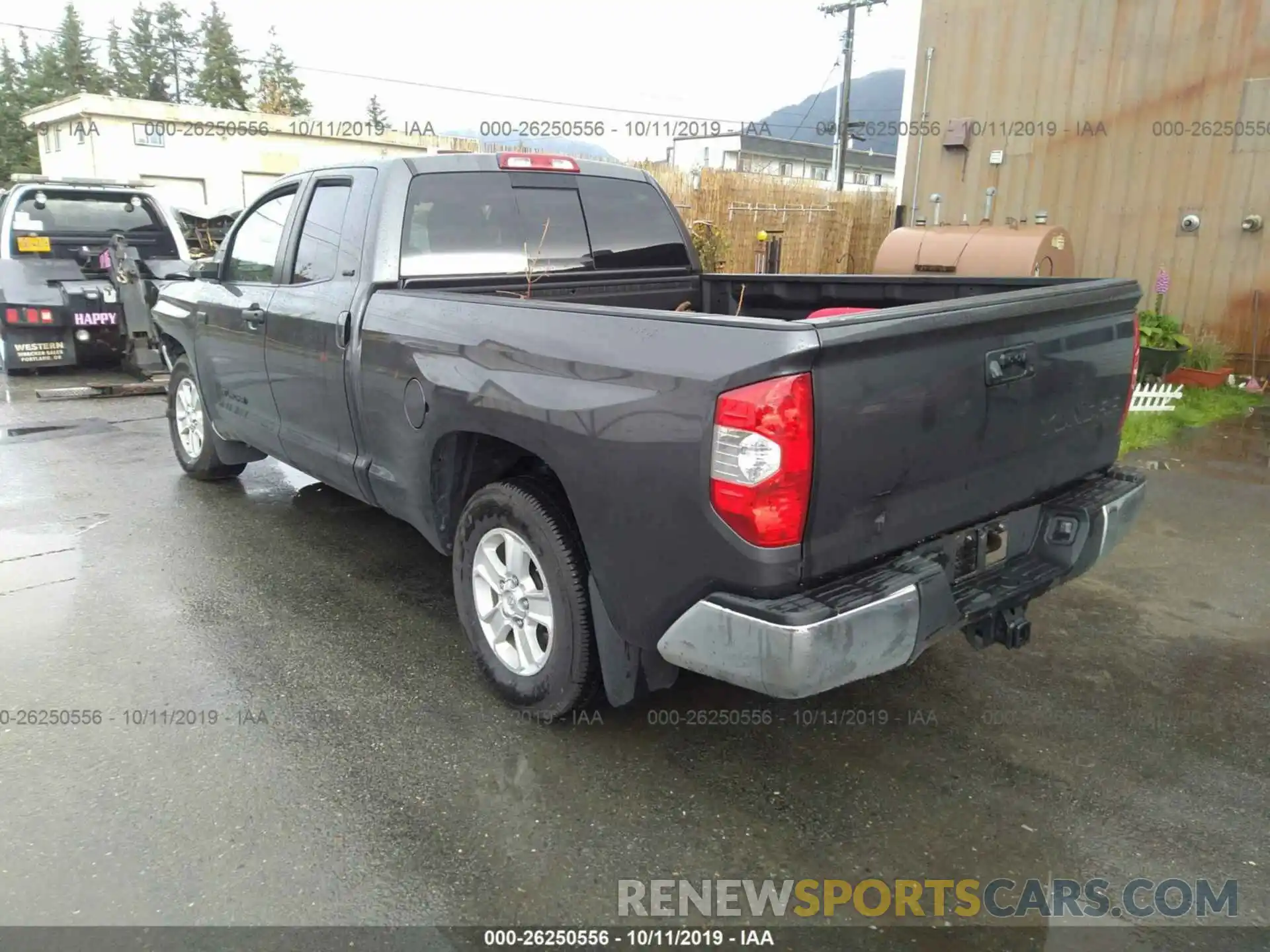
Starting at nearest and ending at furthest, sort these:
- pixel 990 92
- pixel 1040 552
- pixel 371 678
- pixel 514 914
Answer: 1. pixel 514 914
2. pixel 1040 552
3. pixel 371 678
4. pixel 990 92

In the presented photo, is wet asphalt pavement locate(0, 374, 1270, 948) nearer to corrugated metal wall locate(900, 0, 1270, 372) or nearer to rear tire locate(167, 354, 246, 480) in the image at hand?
rear tire locate(167, 354, 246, 480)

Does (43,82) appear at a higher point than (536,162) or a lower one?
higher

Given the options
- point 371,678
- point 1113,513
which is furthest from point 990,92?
point 371,678

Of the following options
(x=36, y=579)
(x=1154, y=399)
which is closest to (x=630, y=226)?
(x=36, y=579)

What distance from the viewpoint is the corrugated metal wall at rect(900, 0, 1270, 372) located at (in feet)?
33.1

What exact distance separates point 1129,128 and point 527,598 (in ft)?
35.3

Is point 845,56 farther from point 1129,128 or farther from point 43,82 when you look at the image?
point 43,82

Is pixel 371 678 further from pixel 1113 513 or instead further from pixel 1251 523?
pixel 1251 523

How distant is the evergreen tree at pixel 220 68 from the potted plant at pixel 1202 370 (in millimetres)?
62786

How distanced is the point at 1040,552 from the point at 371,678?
2.56 m

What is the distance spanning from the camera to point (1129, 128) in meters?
10.8

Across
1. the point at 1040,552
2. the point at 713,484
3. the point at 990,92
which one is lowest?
the point at 1040,552

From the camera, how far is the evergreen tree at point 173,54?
6594 centimetres

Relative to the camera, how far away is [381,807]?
2834 mm
